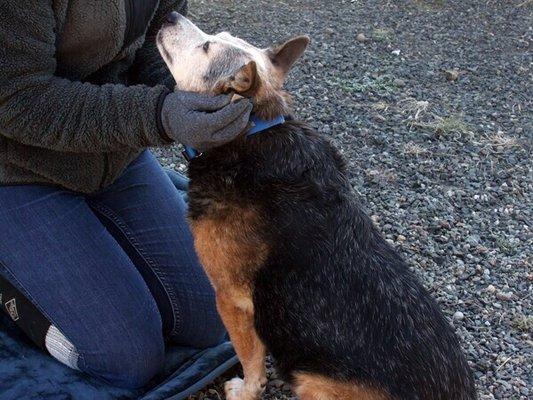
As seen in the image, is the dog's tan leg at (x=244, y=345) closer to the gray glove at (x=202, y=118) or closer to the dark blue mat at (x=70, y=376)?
the dark blue mat at (x=70, y=376)

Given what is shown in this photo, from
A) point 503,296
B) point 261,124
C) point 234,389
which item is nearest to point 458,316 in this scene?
point 503,296

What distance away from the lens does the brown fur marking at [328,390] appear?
104 inches

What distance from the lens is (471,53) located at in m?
7.27

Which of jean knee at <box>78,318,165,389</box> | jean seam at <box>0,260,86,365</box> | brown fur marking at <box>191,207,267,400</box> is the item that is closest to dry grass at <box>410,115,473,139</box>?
brown fur marking at <box>191,207,267,400</box>

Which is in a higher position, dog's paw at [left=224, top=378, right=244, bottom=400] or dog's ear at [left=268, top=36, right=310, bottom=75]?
dog's ear at [left=268, top=36, right=310, bottom=75]

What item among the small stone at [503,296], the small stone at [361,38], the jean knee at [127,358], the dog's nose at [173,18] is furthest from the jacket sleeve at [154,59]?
the small stone at [361,38]

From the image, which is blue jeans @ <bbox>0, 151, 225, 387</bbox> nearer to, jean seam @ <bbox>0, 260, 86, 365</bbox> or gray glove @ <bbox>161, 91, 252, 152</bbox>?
jean seam @ <bbox>0, 260, 86, 365</bbox>

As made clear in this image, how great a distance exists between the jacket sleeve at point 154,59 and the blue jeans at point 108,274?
57 cm

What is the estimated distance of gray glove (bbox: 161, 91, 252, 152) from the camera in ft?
8.91

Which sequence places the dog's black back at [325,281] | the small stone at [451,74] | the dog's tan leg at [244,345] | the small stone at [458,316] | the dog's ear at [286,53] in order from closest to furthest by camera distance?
the dog's black back at [325,281] → the dog's tan leg at [244,345] → the dog's ear at [286,53] → the small stone at [458,316] → the small stone at [451,74]

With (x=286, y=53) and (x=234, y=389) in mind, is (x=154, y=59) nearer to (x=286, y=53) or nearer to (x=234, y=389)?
(x=286, y=53)

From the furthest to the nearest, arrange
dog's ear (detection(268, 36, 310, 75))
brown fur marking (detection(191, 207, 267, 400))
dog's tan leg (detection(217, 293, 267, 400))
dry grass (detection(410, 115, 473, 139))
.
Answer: dry grass (detection(410, 115, 473, 139)) → dog's ear (detection(268, 36, 310, 75)) → dog's tan leg (detection(217, 293, 267, 400)) → brown fur marking (detection(191, 207, 267, 400))

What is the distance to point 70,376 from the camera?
3.18 m

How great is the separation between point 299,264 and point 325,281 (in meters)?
0.13
